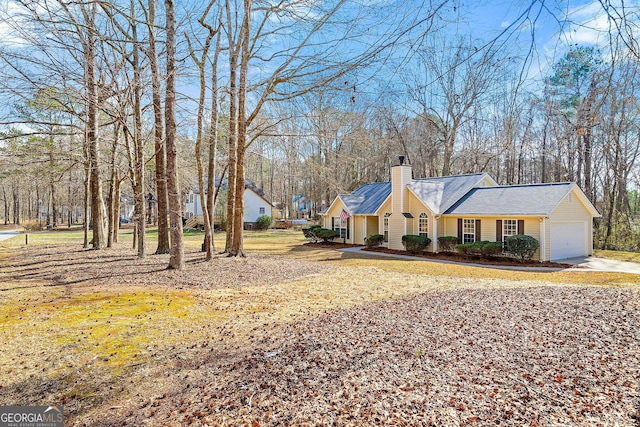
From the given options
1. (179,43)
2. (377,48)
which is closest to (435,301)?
(377,48)

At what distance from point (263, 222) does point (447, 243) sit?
2344 centimetres

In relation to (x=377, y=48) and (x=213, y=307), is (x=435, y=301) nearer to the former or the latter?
(x=213, y=307)

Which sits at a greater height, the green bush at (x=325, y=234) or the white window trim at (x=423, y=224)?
the white window trim at (x=423, y=224)

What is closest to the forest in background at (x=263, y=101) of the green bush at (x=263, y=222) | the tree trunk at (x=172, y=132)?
the tree trunk at (x=172, y=132)

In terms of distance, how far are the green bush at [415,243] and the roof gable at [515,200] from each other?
189cm

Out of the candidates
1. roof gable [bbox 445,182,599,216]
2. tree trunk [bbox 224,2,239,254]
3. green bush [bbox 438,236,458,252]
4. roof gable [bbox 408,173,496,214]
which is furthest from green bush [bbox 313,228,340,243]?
tree trunk [bbox 224,2,239,254]

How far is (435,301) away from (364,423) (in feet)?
13.3

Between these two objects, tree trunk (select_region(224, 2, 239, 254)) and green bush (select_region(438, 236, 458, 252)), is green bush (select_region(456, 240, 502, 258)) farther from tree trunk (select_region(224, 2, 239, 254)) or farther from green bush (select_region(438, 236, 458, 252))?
tree trunk (select_region(224, 2, 239, 254))

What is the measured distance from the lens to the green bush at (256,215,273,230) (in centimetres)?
3775

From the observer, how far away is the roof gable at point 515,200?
15805 millimetres

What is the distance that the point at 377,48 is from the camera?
337 centimetres

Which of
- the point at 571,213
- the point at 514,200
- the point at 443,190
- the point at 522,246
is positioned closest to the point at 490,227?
the point at 514,200

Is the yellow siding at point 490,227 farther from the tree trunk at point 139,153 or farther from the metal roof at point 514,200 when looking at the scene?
the tree trunk at point 139,153

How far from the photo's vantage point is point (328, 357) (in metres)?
3.85
